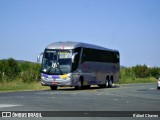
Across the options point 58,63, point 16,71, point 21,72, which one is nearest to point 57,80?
point 58,63

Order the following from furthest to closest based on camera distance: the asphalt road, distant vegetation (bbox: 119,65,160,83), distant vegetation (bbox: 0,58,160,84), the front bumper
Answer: distant vegetation (bbox: 119,65,160,83) → distant vegetation (bbox: 0,58,160,84) → the front bumper → the asphalt road

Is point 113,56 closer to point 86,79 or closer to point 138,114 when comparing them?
point 86,79

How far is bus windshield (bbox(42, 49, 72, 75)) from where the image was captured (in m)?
34.2

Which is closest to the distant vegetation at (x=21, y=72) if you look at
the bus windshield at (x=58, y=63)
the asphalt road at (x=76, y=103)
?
the bus windshield at (x=58, y=63)

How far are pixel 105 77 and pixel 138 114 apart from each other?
27.7 m

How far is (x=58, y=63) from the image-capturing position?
34156mm

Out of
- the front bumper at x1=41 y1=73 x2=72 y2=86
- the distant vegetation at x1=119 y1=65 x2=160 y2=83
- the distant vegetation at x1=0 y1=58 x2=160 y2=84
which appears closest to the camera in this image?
the front bumper at x1=41 y1=73 x2=72 y2=86

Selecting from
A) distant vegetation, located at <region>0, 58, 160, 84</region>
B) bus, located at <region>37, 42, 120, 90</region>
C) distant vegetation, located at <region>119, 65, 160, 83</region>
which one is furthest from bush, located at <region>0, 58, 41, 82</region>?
distant vegetation, located at <region>119, 65, 160, 83</region>

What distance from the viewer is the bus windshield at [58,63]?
112 feet

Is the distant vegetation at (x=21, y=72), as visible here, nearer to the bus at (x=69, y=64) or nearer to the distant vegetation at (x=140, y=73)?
the distant vegetation at (x=140, y=73)

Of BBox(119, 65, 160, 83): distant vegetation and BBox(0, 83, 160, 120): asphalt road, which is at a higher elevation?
BBox(119, 65, 160, 83): distant vegetation

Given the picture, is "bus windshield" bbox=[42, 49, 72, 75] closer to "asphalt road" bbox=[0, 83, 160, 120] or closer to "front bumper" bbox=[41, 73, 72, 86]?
"front bumper" bbox=[41, 73, 72, 86]

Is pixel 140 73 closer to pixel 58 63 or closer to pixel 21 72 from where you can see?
pixel 21 72

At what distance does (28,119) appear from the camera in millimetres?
13555
